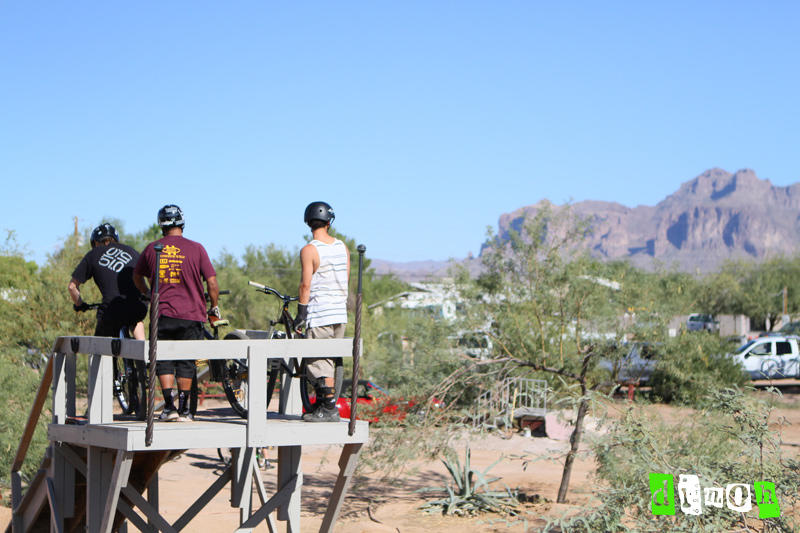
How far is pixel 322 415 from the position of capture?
249 inches

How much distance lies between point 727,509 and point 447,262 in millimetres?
11070

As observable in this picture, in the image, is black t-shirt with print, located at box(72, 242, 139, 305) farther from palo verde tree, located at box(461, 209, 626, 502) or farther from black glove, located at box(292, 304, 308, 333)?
palo verde tree, located at box(461, 209, 626, 502)

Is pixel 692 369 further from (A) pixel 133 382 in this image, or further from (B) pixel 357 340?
(B) pixel 357 340

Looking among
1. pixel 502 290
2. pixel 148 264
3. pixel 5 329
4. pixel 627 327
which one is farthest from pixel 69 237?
pixel 148 264

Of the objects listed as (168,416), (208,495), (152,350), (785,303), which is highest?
→ (785,303)

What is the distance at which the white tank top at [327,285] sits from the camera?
6316 millimetres

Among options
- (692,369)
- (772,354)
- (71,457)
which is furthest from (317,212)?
(772,354)

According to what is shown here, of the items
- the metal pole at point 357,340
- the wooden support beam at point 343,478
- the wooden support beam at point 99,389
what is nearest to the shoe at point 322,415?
the metal pole at point 357,340

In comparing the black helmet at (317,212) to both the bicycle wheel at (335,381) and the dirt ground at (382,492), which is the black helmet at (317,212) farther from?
the dirt ground at (382,492)

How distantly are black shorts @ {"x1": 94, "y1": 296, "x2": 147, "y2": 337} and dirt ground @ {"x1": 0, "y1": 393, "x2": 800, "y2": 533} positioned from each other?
13.9 feet

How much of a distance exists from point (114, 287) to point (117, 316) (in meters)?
0.25

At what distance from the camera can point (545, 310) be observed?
14555 millimetres

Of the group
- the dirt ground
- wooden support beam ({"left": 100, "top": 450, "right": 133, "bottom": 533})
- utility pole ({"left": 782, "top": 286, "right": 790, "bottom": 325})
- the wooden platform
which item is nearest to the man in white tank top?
the wooden platform

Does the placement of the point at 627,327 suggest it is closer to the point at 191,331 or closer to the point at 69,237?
the point at 191,331
